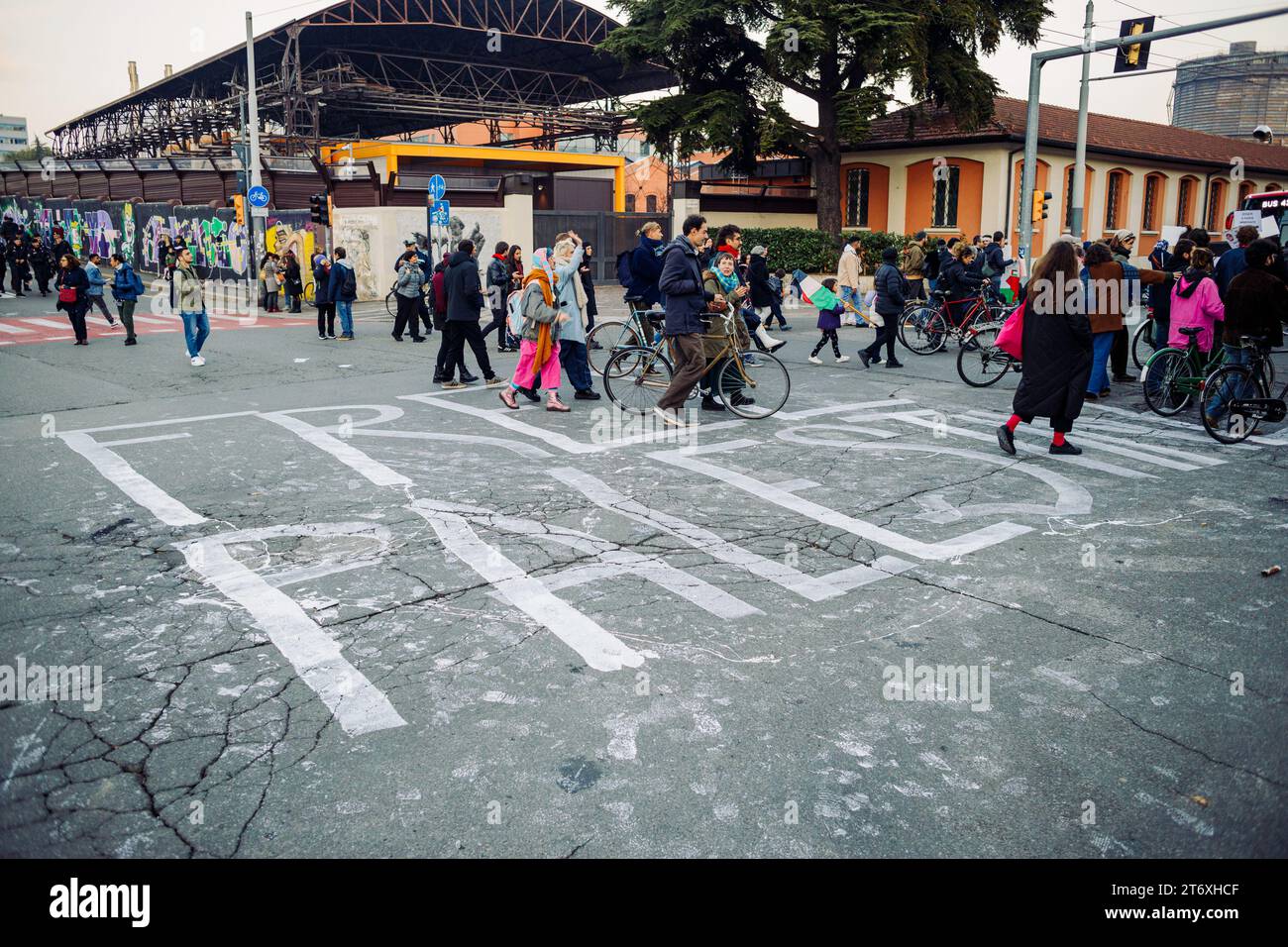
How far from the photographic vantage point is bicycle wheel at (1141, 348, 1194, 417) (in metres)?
10.3

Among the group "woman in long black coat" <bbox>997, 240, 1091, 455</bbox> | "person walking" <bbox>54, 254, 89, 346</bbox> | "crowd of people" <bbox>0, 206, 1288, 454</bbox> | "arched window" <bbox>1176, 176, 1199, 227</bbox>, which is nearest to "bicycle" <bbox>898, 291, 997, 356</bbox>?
"crowd of people" <bbox>0, 206, 1288, 454</bbox>

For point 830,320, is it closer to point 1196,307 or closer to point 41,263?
point 1196,307

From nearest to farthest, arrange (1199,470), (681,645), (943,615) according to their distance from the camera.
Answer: (681,645), (943,615), (1199,470)

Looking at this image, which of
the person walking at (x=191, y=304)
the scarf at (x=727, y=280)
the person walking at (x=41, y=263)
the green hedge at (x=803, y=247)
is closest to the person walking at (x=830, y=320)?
the scarf at (x=727, y=280)

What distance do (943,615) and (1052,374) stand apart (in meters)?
4.00

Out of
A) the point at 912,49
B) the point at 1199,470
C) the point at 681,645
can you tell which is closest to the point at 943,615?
the point at 681,645

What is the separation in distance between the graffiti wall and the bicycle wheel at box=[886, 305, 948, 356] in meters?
16.6

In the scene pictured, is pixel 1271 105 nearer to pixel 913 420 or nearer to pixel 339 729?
pixel 913 420

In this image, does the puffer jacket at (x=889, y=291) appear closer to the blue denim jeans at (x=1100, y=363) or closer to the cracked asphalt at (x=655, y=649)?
the blue denim jeans at (x=1100, y=363)

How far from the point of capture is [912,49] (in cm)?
2780

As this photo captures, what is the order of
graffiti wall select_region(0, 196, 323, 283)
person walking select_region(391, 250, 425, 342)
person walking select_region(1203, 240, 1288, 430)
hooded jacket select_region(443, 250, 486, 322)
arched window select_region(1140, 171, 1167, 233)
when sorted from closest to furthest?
1. person walking select_region(1203, 240, 1288, 430)
2. hooded jacket select_region(443, 250, 486, 322)
3. person walking select_region(391, 250, 425, 342)
4. graffiti wall select_region(0, 196, 323, 283)
5. arched window select_region(1140, 171, 1167, 233)
